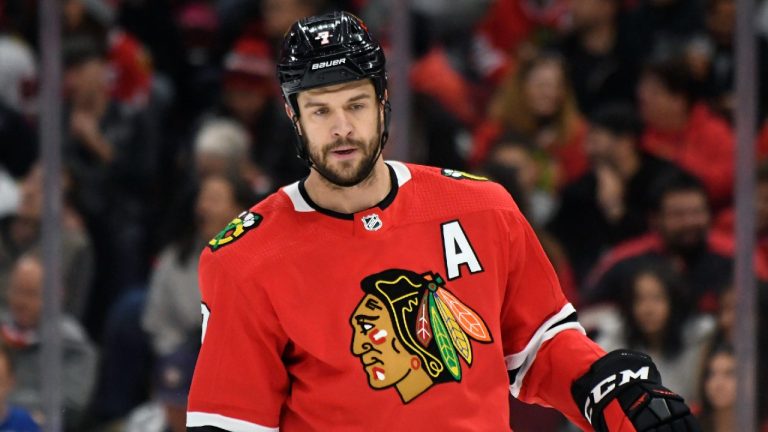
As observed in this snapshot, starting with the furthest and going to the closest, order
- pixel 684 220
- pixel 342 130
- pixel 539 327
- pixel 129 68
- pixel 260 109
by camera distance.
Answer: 1. pixel 129 68
2. pixel 260 109
3. pixel 684 220
4. pixel 539 327
5. pixel 342 130

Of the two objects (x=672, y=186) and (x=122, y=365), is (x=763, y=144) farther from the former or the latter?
(x=122, y=365)

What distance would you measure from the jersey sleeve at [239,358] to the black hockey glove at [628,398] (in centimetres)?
45

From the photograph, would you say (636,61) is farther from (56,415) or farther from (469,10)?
(56,415)

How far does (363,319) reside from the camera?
6.74ft

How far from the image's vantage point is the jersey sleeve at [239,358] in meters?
2.04

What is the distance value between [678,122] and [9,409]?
181 cm

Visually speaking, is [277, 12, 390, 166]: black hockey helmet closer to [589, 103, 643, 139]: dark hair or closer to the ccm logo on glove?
the ccm logo on glove

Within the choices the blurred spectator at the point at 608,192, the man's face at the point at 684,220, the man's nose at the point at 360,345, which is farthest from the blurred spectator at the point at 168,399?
the man's nose at the point at 360,345

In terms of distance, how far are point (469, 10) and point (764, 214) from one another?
942 millimetres

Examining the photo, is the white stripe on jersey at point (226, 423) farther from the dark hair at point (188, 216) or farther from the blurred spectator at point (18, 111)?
the blurred spectator at point (18, 111)

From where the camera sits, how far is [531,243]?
218 cm

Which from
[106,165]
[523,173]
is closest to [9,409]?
[106,165]

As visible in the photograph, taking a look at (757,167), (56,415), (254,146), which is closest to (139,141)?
(254,146)

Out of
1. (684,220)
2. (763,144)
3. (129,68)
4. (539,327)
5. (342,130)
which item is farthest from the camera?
(129,68)
